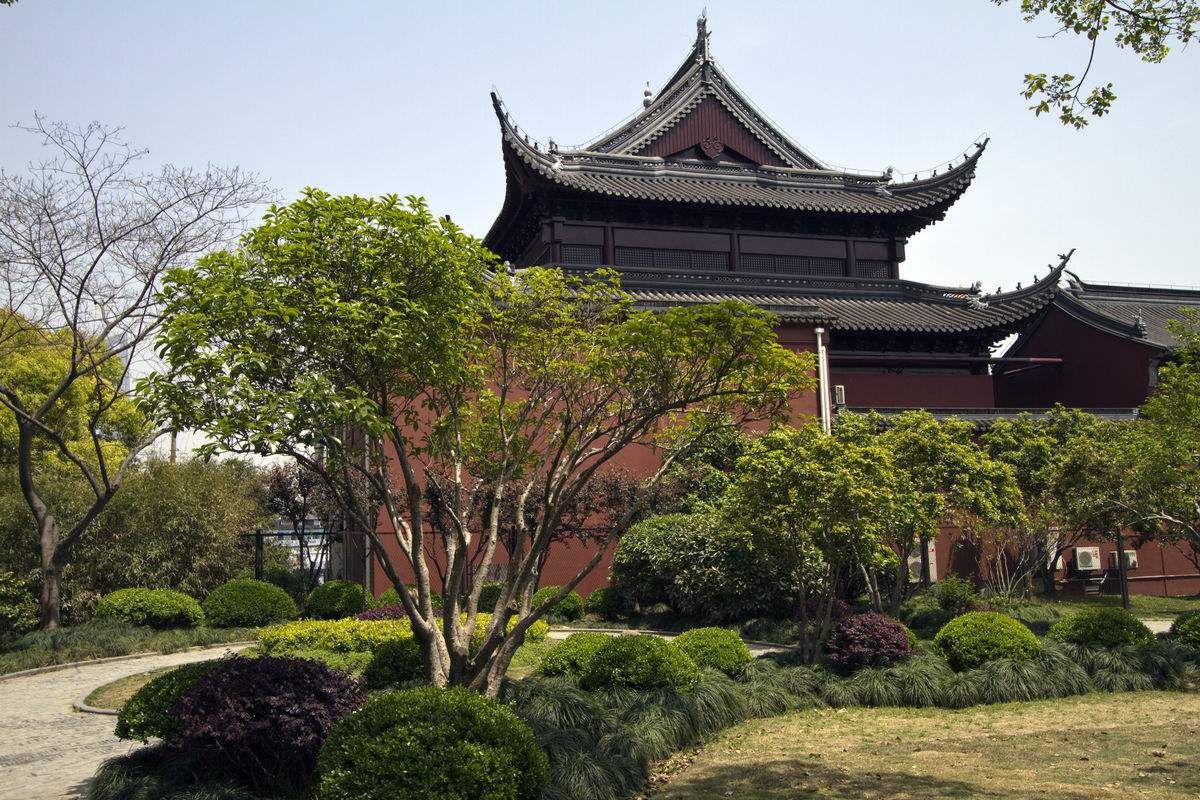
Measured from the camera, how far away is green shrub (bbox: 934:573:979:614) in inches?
784

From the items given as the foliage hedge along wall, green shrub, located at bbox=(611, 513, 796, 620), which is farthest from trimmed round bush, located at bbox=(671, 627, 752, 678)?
green shrub, located at bbox=(611, 513, 796, 620)

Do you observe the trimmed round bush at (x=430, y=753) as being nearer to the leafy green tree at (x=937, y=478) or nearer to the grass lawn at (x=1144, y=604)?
the leafy green tree at (x=937, y=478)

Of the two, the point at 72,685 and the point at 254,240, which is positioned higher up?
the point at 254,240

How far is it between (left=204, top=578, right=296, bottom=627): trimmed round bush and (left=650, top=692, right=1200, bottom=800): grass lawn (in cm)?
1151

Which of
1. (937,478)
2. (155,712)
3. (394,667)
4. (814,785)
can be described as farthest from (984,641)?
(155,712)

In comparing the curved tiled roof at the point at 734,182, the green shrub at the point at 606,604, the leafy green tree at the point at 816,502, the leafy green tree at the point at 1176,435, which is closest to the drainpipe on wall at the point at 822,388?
the curved tiled roof at the point at 734,182

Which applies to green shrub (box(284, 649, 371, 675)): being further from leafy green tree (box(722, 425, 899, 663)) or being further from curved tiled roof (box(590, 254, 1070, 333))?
curved tiled roof (box(590, 254, 1070, 333))

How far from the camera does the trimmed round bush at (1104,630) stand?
14.1m

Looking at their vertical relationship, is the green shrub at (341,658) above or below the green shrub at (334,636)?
below

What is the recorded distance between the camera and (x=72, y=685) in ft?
48.3

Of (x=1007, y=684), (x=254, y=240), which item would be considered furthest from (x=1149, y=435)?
(x=254, y=240)

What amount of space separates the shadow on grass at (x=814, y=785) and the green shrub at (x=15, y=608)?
14136 mm

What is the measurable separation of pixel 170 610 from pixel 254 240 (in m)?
12.6

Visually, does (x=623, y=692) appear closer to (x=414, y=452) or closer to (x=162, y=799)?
(x=414, y=452)
